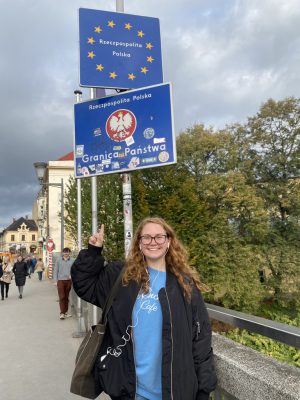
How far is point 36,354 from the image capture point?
6805 mm

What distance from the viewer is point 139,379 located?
2.21m

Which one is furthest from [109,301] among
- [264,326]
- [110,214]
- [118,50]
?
[110,214]

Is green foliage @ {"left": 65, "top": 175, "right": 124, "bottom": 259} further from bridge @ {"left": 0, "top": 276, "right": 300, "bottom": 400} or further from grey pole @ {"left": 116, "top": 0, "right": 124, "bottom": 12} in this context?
grey pole @ {"left": 116, "top": 0, "right": 124, "bottom": 12}

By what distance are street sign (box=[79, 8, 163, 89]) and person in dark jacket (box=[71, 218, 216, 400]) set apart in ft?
8.06

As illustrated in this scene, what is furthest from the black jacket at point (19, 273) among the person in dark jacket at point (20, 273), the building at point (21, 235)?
the building at point (21, 235)

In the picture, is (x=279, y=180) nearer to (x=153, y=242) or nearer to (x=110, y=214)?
(x=110, y=214)

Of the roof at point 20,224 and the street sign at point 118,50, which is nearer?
the street sign at point 118,50

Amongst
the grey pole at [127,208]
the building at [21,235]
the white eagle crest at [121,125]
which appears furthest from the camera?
the building at [21,235]

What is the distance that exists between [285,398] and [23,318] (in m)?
9.91

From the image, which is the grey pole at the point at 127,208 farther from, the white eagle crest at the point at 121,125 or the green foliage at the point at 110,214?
the green foliage at the point at 110,214

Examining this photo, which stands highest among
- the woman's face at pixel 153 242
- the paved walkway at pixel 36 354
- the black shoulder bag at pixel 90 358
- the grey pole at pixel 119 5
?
the grey pole at pixel 119 5

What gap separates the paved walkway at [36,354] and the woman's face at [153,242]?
2.92m

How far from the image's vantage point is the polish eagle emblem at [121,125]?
156 inches

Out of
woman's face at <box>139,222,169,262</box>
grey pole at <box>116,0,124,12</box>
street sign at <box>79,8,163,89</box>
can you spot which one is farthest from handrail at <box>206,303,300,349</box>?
grey pole at <box>116,0,124,12</box>
